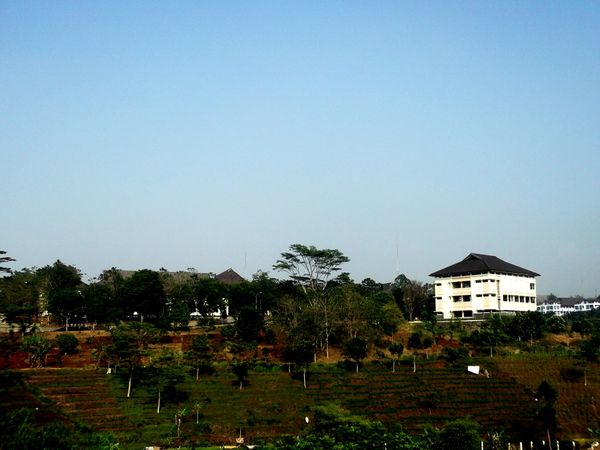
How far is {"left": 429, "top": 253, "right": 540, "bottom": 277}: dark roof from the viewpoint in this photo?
Answer: 63312mm

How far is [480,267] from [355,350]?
26.0 metres

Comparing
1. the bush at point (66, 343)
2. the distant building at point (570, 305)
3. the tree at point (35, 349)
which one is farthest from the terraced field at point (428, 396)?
the distant building at point (570, 305)

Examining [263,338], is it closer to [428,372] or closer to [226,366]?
[226,366]

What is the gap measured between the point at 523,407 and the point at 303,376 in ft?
44.2

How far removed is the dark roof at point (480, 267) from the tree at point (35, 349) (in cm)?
4090

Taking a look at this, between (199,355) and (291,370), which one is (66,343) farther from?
(291,370)

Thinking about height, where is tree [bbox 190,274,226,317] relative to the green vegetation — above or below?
above

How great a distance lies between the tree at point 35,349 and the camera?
39.2 metres

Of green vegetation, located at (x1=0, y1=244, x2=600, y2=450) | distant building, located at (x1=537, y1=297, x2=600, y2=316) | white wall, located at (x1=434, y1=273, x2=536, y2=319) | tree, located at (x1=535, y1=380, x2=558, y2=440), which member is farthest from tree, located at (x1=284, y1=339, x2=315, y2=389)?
distant building, located at (x1=537, y1=297, x2=600, y2=316)

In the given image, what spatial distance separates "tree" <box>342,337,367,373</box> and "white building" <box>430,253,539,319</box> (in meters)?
23.2

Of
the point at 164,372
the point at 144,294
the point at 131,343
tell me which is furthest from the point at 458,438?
the point at 144,294

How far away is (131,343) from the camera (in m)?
37.9

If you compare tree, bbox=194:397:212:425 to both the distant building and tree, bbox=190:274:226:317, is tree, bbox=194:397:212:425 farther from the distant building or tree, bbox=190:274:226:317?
the distant building

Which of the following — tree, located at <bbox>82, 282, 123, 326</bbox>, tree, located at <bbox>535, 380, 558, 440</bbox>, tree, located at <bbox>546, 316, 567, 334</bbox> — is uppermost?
tree, located at <bbox>82, 282, 123, 326</bbox>
